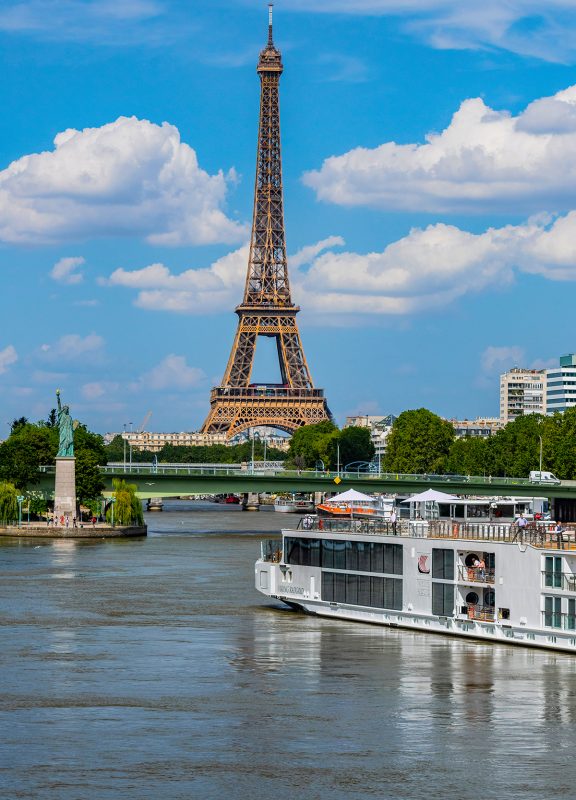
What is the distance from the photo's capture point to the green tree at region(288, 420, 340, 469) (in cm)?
16650

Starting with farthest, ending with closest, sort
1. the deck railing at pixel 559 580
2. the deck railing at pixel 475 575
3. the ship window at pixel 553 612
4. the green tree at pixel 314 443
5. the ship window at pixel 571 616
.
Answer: the green tree at pixel 314 443
the deck railing at pixel 475 575
the ship window at pixel 553 612
the deck railing at pixel 559 580
the ship window at pixel 571 616

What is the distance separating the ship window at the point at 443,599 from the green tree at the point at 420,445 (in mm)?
98703

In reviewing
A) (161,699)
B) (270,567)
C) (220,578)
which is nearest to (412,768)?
(161,699)

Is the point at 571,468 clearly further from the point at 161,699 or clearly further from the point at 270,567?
the point at 161,699

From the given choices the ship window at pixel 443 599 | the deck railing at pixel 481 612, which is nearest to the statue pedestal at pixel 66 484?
the ship window at pixel 443 599

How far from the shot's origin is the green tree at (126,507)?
90.9 meters

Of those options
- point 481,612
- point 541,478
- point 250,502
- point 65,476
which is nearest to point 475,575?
point 481,612

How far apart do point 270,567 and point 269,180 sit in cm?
12312

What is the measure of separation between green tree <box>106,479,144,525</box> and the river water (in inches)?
1620

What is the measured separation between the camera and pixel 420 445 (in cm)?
14238

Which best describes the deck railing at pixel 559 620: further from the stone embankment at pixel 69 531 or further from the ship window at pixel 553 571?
the stone embankment at pixel 69 531

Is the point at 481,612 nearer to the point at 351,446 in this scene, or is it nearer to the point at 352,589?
the point at 352,589

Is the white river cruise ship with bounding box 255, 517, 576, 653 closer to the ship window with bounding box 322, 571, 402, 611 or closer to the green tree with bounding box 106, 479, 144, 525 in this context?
the ship window with bounding box 322, 571, 402, 611

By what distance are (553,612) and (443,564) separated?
409 centimetres
